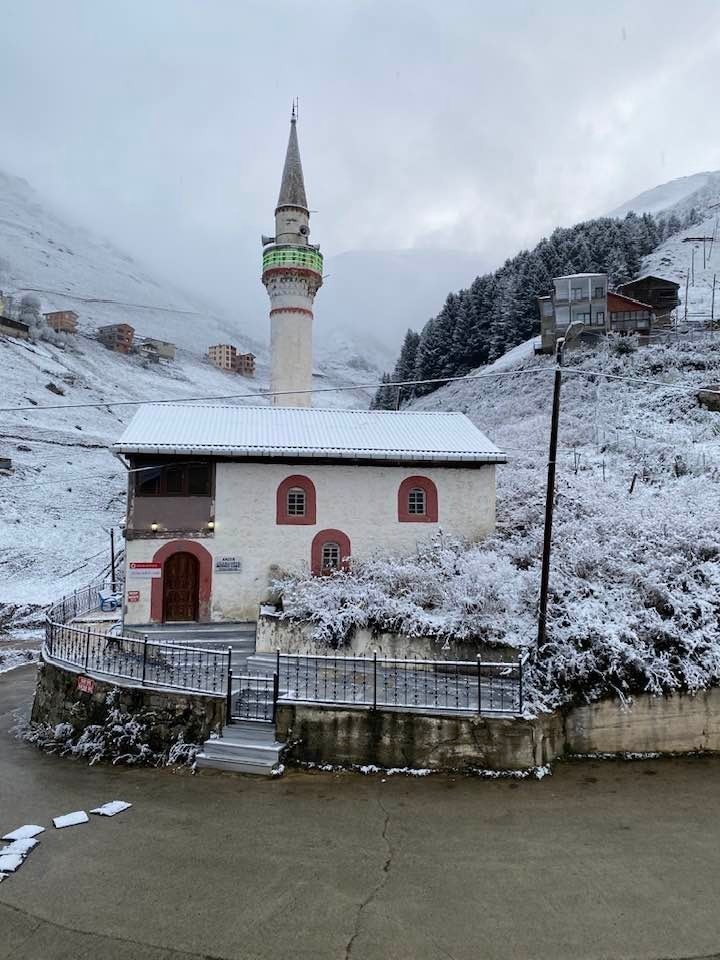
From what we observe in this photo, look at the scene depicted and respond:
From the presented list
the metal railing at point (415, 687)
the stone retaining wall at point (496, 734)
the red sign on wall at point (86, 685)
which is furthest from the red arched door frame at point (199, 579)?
the stone retaining wall at point (496, 734)

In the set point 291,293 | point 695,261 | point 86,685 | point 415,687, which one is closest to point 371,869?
point 415,687

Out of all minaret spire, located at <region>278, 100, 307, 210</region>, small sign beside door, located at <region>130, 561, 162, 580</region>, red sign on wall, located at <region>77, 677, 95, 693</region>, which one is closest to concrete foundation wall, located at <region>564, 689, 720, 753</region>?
red sign on wall, located at <region>77, 677, 95, 693</region>

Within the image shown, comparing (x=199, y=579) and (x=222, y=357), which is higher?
(x=222, y=357)

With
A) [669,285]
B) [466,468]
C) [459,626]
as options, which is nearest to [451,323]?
[669,285]

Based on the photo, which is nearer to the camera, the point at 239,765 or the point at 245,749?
the point at 239,765

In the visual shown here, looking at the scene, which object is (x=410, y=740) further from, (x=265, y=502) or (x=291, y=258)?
(x=291, y=258)

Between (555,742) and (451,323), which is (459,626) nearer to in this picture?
(555,742)

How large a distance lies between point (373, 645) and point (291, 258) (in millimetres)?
29366

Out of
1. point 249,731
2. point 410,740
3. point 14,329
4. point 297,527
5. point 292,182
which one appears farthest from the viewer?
point 14,329

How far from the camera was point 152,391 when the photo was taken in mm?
93938

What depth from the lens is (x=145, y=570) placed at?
1959 centimetres

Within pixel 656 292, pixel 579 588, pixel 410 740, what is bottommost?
pixel 410 740

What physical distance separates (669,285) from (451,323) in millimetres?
28345

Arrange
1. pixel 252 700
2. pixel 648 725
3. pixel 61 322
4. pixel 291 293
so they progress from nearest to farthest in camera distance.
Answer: pixel 648 725 → pixel 252 700 → pixel 291 293 → pixel 61 322
